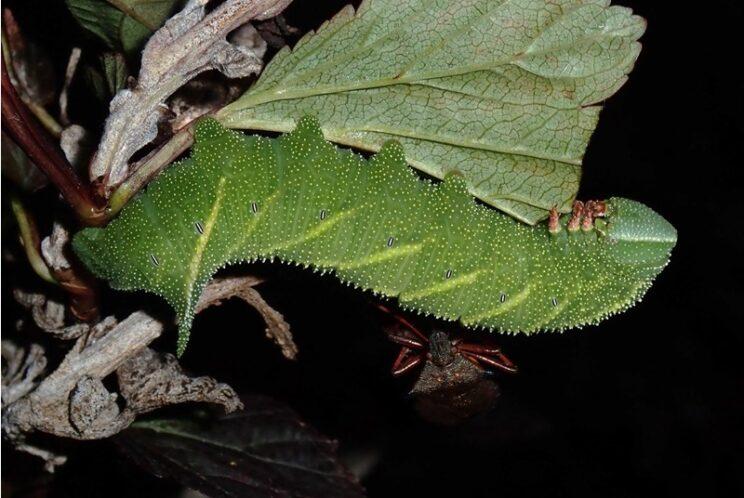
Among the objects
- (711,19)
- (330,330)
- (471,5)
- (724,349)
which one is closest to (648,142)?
(711,19)

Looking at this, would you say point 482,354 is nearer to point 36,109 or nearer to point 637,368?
point 36,109

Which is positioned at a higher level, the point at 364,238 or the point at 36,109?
the point at 36,109

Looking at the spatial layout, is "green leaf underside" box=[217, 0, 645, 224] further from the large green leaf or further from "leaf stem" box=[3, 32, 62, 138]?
"leaf stem" box=[3, 32, 62, 138]

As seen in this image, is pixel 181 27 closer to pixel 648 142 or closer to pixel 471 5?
pixel 471 5

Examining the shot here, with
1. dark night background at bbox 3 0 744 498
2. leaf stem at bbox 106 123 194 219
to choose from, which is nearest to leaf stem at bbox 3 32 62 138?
leaf stem at bbox 106 123 194 219

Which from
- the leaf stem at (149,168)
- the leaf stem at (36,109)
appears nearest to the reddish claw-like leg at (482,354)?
the leaf stem at (149,168)

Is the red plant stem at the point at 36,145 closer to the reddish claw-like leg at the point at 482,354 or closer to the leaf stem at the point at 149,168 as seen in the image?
the leaf stem at the point at 149,168

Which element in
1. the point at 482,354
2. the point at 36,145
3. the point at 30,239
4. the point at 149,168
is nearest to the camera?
the point at 36,145

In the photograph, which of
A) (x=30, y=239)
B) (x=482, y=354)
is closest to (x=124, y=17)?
(x=30, y=239)
